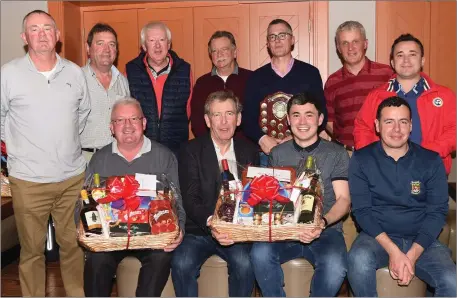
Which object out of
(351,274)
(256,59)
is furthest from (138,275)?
(256,59)

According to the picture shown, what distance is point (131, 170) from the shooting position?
10.3ft

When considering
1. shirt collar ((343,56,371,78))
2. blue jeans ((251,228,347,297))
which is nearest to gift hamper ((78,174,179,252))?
blue jeans ((251,228,347,297))

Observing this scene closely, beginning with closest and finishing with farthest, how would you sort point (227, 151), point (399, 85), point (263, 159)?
point (227, 151), point (399, 85), point (263, 159)

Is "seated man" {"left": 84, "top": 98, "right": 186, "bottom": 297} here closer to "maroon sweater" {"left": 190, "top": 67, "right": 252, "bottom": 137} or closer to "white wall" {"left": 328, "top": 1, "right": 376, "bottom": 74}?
"maroon sweater" {"left": 190, "top": 67, "right": 252, "bottom": 137}

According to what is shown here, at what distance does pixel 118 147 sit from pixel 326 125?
4.80 feet

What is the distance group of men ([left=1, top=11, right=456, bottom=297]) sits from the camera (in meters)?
2.87

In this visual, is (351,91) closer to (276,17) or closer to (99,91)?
(276,17)

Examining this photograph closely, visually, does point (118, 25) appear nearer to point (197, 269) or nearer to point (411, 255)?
point (197, 269)

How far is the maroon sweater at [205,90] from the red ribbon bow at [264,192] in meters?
1.04

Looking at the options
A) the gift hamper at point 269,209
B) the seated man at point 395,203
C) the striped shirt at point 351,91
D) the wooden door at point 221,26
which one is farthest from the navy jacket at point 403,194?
the wooden door at point 221,26

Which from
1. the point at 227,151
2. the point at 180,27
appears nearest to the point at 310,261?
the point at 227,151

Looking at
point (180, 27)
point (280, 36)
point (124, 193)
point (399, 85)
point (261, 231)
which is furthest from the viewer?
point (180, 27)

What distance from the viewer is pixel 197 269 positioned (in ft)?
9.77

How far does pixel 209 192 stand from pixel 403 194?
1.02 metres
